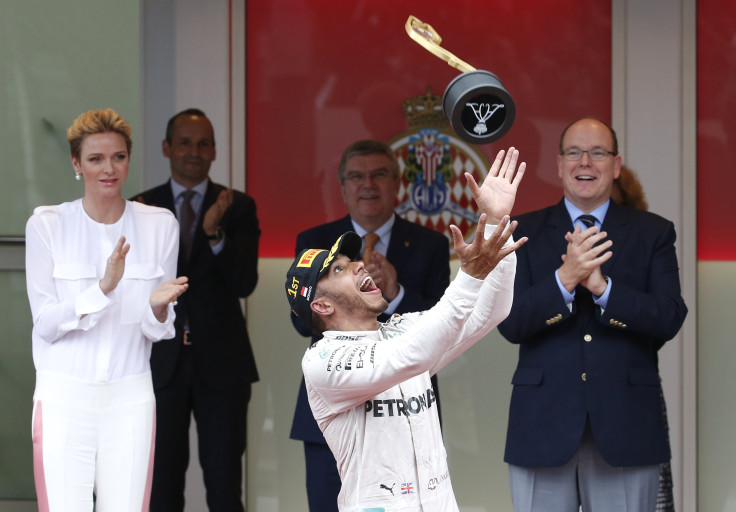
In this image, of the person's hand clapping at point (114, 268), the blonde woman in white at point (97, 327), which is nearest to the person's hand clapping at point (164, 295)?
the blonde woman in white at point (97, 327)

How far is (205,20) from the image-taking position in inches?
223

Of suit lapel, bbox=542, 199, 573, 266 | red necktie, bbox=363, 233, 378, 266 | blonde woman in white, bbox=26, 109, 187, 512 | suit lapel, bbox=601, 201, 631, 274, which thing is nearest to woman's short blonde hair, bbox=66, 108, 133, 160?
blonde woman in white, bbox=26, 109, 187, 512

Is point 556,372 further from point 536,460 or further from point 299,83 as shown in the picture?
point 299,83

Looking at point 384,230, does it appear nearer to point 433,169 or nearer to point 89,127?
point 433,169

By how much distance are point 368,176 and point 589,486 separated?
1642 mm

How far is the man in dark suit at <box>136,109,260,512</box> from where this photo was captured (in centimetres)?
483

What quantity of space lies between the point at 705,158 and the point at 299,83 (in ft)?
7.34

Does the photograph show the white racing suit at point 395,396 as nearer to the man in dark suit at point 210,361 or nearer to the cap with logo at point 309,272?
the cap with logo at point 309,272

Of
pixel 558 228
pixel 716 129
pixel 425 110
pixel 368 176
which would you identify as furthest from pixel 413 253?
pixel 716 129

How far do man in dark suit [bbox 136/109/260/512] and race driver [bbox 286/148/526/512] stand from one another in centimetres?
→ 184

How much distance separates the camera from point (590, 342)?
3961 mm

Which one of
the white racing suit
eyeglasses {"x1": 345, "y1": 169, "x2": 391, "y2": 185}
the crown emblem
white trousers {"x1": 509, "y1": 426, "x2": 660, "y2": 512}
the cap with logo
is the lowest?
white trousers {"x1": 509, "y1": 426, "x2": 660, "y2": 512}

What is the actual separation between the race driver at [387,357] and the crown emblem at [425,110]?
110 inches

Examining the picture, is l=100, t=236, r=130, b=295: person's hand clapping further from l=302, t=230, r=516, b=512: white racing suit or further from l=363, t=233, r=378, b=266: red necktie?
l=302, t=230, r=516, b=512: white racing suit
